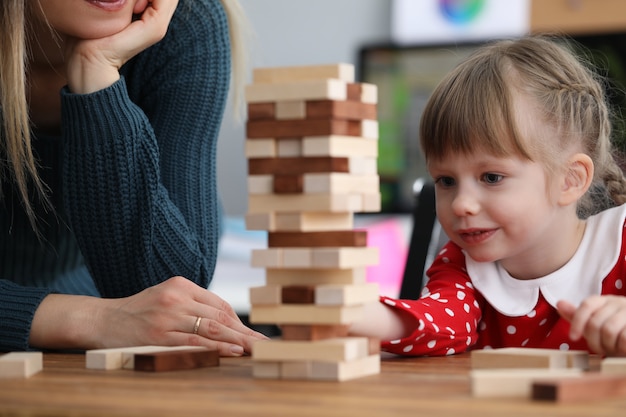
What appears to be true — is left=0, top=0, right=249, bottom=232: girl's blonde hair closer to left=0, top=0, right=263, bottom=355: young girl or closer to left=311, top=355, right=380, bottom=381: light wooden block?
left=0, top=0, right=263, bottom=355: young girl

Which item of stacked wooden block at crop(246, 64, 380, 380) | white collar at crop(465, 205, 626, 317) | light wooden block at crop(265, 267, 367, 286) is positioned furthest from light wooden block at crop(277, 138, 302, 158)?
white collar at crop(465, 205, 626, 317)

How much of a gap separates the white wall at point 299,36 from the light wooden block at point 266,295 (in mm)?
3095

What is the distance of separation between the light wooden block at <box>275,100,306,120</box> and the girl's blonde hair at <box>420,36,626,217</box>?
0.45m

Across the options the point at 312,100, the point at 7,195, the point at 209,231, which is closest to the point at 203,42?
the point at 209,231

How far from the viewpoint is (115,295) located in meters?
1.45

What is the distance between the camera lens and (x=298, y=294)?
2.75ft

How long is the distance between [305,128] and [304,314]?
162mm

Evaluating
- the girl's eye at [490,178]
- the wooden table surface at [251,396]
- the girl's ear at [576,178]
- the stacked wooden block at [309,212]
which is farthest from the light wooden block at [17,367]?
the girl's ear at [576,178]

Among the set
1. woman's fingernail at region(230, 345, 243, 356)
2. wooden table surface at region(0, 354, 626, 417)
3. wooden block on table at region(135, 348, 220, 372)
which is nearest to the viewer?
wooden table surface at region(0, 354, 626, 417)

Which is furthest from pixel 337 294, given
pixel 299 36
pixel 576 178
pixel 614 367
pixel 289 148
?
pixel 299 36

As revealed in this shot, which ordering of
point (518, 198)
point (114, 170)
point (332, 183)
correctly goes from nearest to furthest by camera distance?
point (332, 183), point (518, 198), point (114, 170)

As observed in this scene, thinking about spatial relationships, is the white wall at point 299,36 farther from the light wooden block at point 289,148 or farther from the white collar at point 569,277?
the light wooden block at point 289,148

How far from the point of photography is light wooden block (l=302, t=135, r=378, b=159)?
2.67 feet

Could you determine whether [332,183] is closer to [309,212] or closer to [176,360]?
[309,212]
